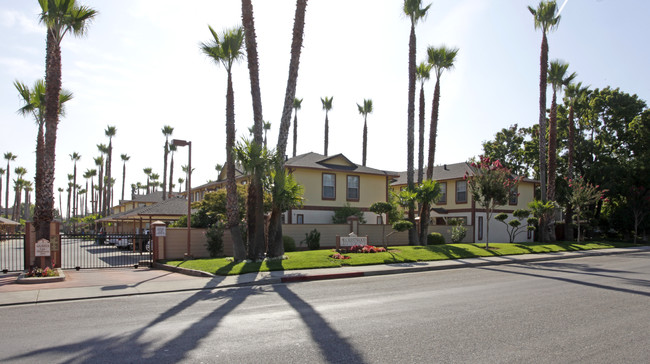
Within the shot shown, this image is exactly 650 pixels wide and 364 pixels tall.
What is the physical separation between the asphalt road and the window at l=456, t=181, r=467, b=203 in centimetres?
2479

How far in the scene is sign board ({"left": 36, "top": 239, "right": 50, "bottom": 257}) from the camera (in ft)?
48.3

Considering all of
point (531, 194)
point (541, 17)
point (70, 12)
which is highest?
point (541, 17)

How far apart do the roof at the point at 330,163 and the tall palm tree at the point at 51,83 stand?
16676 mm

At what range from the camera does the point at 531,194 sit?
4103 cm

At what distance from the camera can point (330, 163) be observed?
3334 cm

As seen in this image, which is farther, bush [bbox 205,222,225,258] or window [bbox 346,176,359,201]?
window [bbox 346,176,359,201]

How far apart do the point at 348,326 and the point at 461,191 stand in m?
32.0

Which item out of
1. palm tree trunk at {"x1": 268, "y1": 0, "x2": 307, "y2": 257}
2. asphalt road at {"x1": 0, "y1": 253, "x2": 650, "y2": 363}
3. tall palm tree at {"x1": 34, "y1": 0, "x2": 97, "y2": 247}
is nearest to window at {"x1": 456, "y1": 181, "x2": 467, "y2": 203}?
palm tree trunk at {"x1": 268, "y1": 0, "x2": 307, "y2": 257}

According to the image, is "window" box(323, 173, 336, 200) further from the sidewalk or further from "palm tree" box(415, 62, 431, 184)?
the sidewalk

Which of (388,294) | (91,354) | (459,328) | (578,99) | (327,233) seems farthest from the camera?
(578,99)

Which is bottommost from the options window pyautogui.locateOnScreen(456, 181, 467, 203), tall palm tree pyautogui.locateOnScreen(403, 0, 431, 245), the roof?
window pyautogui.locateOnScreen(456, 181, 467, 203)

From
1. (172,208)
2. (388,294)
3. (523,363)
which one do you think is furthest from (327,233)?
(523,363)

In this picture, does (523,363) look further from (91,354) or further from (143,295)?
(143,295)

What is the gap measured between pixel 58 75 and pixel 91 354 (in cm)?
1286
